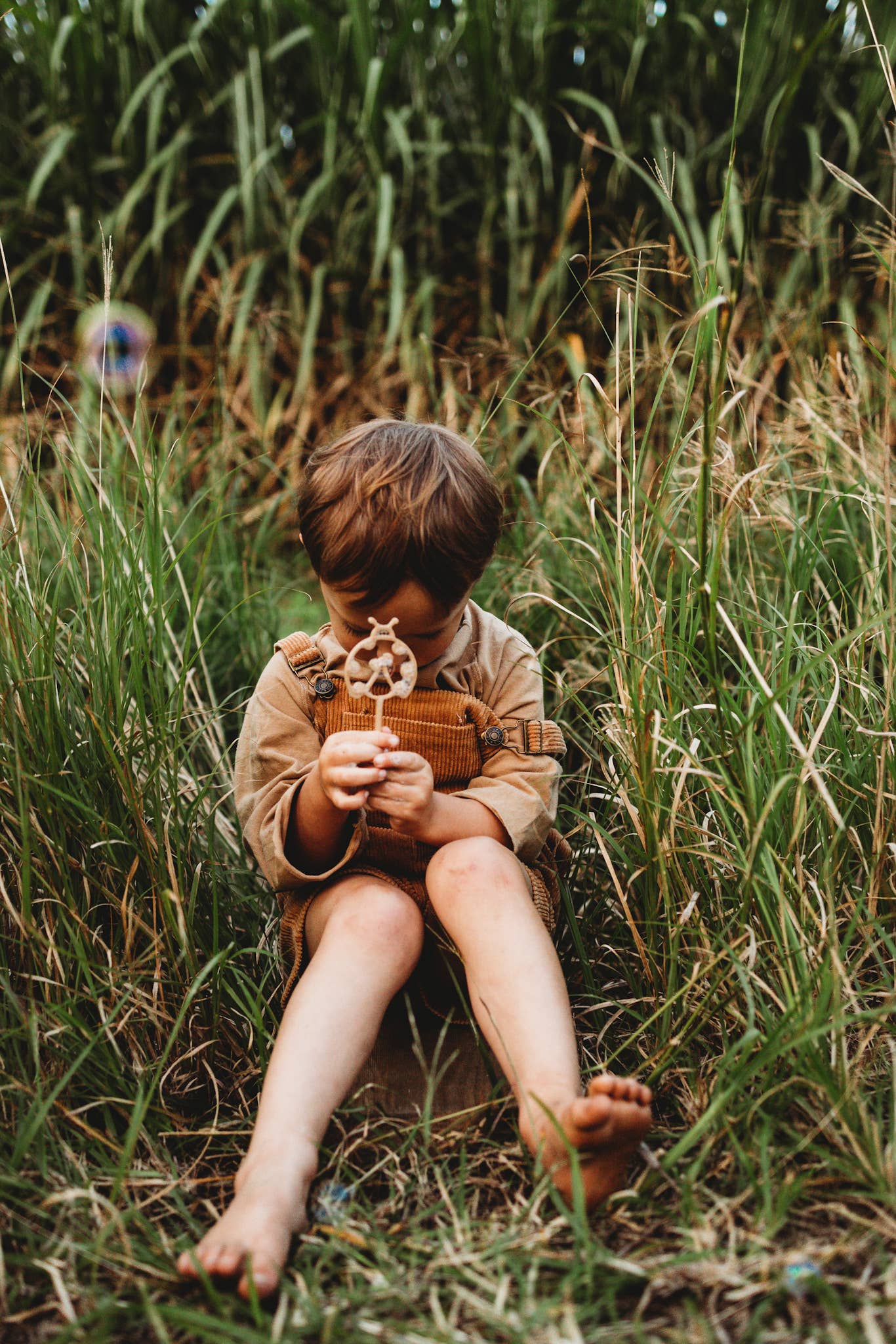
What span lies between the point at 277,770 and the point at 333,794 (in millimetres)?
249

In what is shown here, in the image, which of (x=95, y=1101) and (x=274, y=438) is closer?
(x=95, y=1101)

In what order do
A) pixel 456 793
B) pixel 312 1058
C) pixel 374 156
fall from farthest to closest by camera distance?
pixel 374 156 < pixel 456 793 < pixel 312 1058

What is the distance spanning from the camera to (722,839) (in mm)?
1512

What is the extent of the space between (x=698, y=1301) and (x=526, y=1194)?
285 millimetres

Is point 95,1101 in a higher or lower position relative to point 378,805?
lower

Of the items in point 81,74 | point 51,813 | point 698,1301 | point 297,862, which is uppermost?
point 81,74

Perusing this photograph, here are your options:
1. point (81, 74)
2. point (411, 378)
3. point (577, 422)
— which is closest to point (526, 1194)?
point (577, 422)

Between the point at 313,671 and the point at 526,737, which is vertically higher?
the point at 313,671

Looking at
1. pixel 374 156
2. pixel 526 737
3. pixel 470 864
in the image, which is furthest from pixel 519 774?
pixel 374 156

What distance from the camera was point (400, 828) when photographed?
1.47 meters

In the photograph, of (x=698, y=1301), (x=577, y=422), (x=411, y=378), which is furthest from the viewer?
(x=411, y=378)

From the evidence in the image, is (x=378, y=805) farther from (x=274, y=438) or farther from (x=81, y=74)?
(x=81, y=74)

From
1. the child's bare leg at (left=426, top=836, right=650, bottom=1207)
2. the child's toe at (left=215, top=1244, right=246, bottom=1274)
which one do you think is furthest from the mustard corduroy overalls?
the child's toe at (left=215, top=1244, right=246, bottom=1274)

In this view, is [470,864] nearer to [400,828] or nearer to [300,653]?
[400,828]
